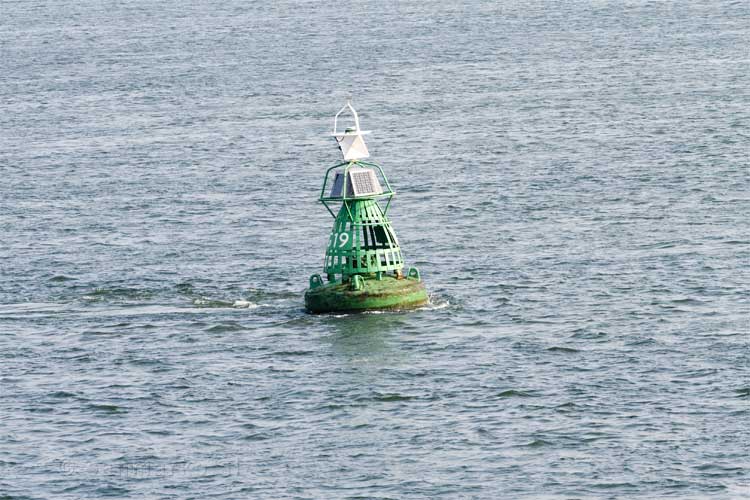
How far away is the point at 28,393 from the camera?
51062mm

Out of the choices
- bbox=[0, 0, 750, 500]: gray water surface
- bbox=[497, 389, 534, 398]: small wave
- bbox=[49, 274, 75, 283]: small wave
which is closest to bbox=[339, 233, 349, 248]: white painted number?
bbox=[0, 0, 750, 500]: gray water surface

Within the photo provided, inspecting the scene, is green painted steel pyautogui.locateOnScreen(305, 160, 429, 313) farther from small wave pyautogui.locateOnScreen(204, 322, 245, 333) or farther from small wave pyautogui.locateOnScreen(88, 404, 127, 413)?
small wave pyautogui.locateOnScreen(88, 404, 127, 413)

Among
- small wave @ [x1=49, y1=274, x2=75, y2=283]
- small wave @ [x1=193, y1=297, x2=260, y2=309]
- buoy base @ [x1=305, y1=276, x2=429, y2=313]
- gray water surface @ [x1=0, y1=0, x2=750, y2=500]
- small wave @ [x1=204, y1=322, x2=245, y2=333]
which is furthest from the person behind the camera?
small wave @ [x1=49, y1=274, x2=75, y2=283]

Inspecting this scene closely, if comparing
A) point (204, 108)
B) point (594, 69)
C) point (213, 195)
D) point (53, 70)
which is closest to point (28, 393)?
point (213, 195)

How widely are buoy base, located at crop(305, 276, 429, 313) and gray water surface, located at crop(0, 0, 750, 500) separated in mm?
444

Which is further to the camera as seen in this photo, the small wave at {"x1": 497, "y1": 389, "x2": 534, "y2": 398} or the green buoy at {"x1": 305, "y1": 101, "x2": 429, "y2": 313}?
the green buoy at {"x1": 305, "y1": 101, "x2": 429, "y2": 313}

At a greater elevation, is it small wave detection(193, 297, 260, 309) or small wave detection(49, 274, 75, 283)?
small wave detection(49, 274, 75, 283)

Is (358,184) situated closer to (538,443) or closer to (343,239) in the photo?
(343,239)

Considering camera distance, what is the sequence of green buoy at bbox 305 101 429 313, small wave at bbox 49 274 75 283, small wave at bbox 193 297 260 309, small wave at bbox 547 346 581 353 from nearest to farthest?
small wave at bbox 547 346 581 353, green buoy at bbox 305 101 429 313, small wave at bbox 193 297 260 309, small wave at bbox 49 274 75 283

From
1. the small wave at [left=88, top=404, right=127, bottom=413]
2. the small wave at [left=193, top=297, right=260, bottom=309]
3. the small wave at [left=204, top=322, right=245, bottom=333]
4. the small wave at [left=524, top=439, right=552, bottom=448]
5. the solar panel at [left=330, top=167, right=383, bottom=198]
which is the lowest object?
the small wave at [left=524, top=439, right=552, bottom=448]

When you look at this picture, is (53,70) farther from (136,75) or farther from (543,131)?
(543,131)

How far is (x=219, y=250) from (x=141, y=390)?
18.8 meters

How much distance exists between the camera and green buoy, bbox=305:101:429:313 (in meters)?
56.2

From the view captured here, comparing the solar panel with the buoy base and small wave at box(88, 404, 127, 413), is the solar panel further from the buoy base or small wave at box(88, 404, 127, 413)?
small wave at box(88, 404, 127, 413)
